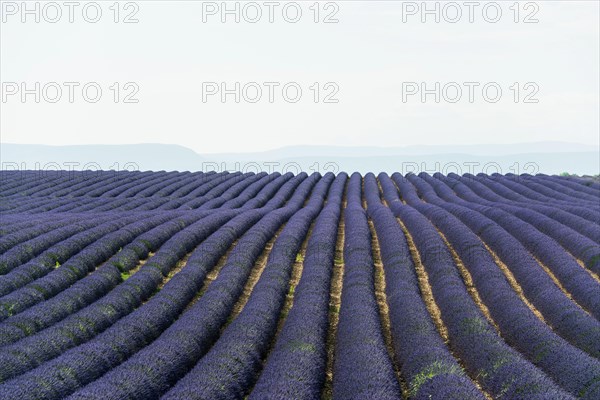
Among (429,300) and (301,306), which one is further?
(429,300)

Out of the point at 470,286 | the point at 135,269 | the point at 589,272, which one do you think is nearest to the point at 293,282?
the point at 135,269

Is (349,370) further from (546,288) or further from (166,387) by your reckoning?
(546,288)

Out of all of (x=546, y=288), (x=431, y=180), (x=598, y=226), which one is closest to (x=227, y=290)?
(x=546, y=288)

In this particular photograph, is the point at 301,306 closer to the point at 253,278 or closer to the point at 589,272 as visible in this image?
the point at 253,278

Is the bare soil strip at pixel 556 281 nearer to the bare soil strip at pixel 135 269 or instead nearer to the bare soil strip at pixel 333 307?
the bare soil strip at pixel 333 307

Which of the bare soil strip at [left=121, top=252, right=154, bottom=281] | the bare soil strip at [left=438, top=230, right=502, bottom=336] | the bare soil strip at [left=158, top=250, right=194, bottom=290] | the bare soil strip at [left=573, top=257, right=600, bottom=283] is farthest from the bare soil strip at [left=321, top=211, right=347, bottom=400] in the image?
the bare soil strip at [left=573, top=257, right=600, bottom=283]

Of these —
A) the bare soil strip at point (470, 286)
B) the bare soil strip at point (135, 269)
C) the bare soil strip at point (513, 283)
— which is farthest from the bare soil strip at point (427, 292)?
the bare soil strip at point (135, 269)

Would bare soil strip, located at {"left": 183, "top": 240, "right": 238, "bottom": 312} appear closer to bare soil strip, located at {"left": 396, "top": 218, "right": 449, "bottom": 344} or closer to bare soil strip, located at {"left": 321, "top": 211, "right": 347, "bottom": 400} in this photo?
bare soil strip, located at {"left": 321, "top": 211, "right": 347, "bottom": 400}
